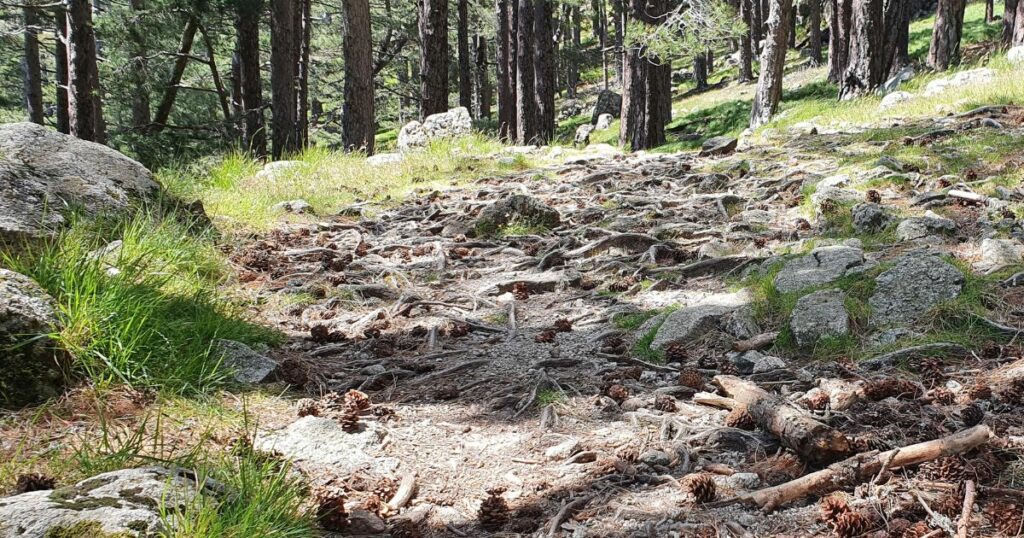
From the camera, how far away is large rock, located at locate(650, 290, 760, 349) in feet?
12.7

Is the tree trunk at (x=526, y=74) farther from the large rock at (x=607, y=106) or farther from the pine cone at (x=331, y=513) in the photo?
the large rock at (x=607, y=106)

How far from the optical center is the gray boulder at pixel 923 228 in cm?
469

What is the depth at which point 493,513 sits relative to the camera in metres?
2.34

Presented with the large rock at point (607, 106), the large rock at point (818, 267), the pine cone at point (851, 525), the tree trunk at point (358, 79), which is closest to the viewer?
the pine cone at point (851, 525)

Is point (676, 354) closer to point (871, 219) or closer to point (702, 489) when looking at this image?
point (702, 489)

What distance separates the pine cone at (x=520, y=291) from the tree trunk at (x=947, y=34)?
13.4 metres

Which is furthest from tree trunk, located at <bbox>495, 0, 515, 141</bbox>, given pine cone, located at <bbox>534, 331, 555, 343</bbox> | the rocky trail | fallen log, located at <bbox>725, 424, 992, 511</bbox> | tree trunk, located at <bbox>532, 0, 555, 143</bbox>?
fallen log, located at <bbox>725, 424, 992, 511</bbox>

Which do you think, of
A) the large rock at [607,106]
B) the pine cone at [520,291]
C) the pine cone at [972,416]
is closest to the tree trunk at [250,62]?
the pine cone at [520,291]

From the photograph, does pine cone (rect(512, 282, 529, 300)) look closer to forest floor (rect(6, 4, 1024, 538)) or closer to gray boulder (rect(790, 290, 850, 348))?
forest floor (rect(6, 4, 1024, 538))

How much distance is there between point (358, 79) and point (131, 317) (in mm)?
8902

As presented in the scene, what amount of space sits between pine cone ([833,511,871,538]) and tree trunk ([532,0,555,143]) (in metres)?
12.6

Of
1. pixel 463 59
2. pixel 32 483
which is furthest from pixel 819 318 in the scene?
pixel 463 59

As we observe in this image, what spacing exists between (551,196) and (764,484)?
615 cm

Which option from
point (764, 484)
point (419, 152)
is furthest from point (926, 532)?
point (419, 152)
